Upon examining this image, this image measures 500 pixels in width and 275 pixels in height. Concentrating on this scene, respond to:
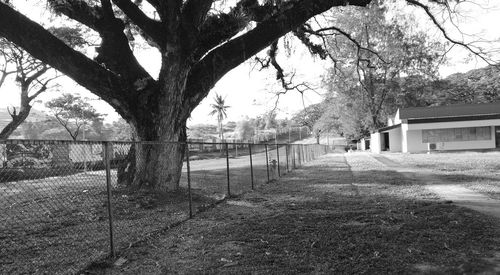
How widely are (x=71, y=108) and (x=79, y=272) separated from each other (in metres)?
46.8

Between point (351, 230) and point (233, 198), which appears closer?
point (351, 230)

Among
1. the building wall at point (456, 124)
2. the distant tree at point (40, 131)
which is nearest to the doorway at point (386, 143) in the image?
the building wall at point (456, 124)

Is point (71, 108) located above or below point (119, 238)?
above

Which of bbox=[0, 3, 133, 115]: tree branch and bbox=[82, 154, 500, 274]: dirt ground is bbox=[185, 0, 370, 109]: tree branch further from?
bbox=[82, 154, 500, 274]: dirt ground

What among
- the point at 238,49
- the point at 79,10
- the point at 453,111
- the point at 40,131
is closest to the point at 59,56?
the point at 79,10

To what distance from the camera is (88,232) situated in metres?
6.62

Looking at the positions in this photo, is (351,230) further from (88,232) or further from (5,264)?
(5,264)

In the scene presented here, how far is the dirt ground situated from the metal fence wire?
0.52 m

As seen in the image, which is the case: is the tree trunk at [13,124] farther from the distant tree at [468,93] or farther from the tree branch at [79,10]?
the distant tree at [468,93]

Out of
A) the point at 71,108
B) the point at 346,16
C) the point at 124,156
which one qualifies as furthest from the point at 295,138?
the point at 124,156

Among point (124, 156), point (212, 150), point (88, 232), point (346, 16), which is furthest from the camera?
point (346, 16)

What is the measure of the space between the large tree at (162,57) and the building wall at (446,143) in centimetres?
3229

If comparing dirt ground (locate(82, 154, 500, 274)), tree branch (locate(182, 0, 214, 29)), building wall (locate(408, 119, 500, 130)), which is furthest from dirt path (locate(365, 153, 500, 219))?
building wall (locate(408, 119, 500, 130))

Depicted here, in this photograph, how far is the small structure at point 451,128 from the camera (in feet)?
133
